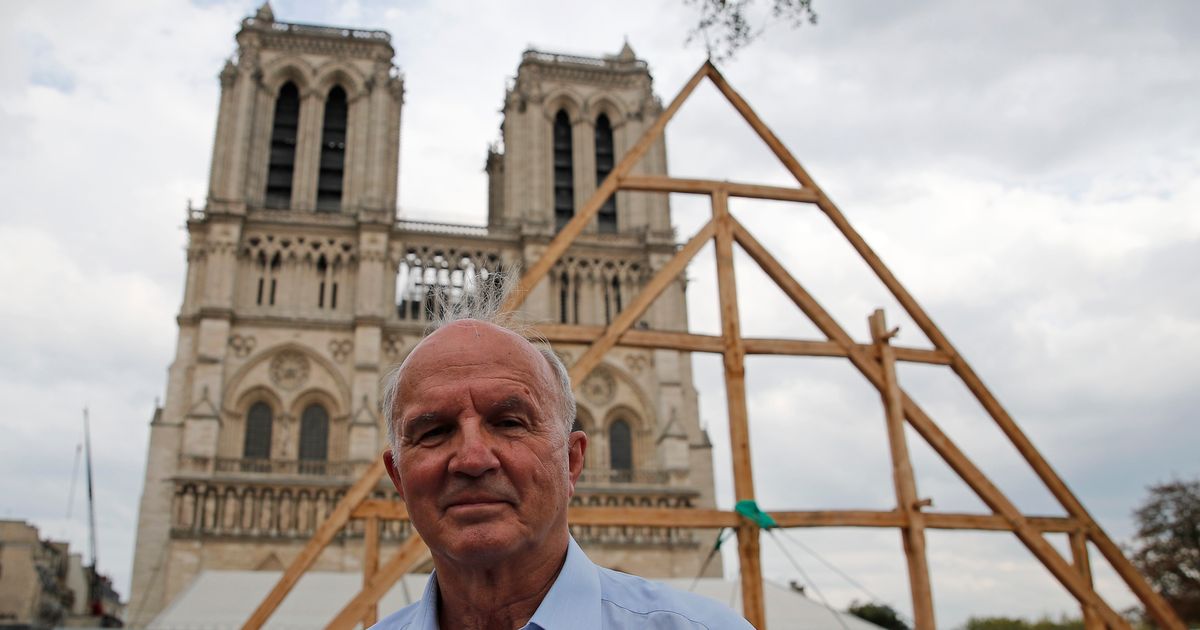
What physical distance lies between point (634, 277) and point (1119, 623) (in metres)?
24.7

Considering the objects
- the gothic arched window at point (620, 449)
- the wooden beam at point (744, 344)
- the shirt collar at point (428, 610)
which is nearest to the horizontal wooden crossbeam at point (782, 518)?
the wooden beam at point (744, 344)

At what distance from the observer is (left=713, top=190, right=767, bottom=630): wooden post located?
7094 millimetres

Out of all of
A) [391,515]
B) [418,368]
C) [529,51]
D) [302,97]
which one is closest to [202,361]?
[302,97]

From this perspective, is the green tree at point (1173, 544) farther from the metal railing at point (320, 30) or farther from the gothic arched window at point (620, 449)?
the metal railing at point (320, 30)

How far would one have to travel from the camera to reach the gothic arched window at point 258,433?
27.2 m

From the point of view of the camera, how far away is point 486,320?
6.30ft

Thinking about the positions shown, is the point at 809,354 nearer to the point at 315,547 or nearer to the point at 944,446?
the point at 944,446

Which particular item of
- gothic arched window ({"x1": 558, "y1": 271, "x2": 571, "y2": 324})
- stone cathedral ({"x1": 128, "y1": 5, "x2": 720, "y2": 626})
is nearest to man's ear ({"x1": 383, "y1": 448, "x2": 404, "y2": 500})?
stone cathedral ({"x1": 128, "y1": 5, "x2": 720, "y2": 626})

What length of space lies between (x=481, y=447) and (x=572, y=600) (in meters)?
0.31

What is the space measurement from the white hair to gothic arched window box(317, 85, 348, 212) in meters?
30.6

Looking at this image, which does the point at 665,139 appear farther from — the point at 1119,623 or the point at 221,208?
the point at 1119,623

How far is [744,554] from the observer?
725 cm

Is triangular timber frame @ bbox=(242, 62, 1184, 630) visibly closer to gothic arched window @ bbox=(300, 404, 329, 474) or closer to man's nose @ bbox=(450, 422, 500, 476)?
man's nose @ bbox=(450, 422, 500, 476)

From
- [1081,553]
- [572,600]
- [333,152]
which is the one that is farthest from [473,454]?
[333,152]
